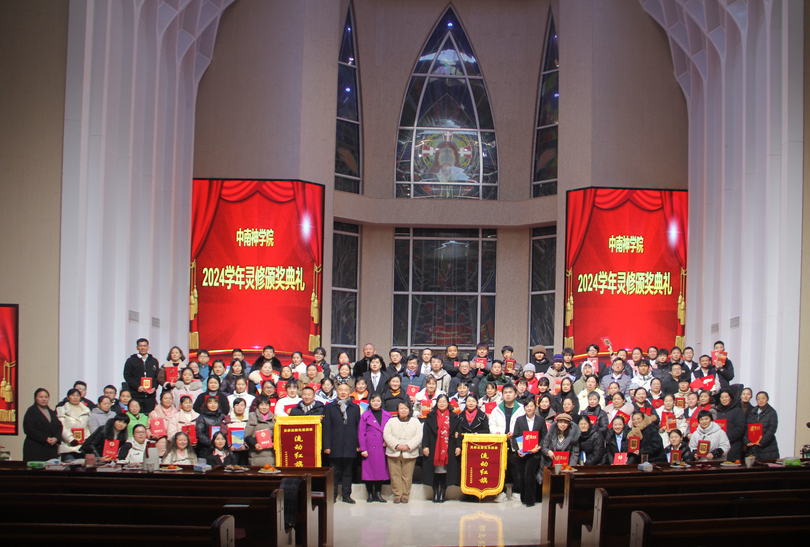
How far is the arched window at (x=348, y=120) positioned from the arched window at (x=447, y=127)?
1031 mm

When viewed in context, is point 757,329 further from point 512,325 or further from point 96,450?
point 96,450

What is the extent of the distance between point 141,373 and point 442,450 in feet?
14.0

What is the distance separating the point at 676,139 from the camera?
17.8 m

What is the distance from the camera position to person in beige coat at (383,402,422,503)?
35.3ft

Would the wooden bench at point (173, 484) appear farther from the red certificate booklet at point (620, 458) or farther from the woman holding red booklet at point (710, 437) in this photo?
the woman holding red booklet at point (710, 437)

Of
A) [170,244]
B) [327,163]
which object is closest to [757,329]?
[327,163]

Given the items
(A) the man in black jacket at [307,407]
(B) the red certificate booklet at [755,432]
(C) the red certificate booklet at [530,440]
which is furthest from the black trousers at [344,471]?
(B) the red certificate booklet at [755,432]

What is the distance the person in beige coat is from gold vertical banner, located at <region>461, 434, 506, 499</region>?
2.08ft

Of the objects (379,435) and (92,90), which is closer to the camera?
(379,435)

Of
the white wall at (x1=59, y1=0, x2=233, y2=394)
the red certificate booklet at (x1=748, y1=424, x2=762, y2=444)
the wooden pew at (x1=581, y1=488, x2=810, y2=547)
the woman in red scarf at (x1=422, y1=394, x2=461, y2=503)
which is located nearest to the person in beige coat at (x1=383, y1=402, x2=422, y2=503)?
the woman in red scarf at (x1=422, y1=394, x2=461, y2=503)

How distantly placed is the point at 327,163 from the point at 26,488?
11664mm

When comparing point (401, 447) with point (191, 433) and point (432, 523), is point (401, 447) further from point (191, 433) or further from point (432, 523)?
point (191, 433)

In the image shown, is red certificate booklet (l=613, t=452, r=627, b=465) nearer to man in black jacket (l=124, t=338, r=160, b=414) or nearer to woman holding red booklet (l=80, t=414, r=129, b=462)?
woman holding red booklet (l=80, t=414, r=129, b=462)

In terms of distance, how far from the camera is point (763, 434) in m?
10.4
